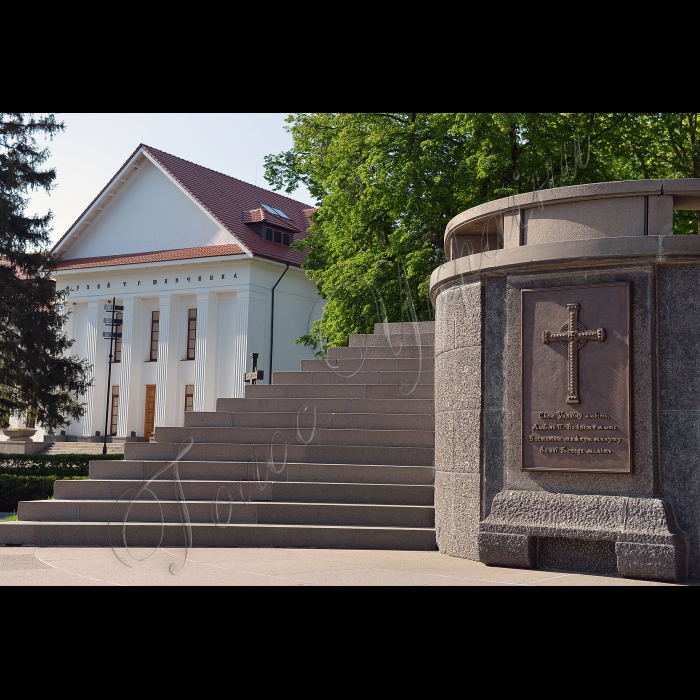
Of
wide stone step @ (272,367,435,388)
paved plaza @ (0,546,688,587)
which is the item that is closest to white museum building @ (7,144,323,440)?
wide stone step @ (272,367,435,388)

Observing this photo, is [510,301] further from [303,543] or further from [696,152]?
[696,152]

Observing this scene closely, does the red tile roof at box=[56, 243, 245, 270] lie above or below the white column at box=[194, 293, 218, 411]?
above

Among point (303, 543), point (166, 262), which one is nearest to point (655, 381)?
point (303, 543)

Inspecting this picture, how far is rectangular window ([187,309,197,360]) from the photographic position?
41031mm

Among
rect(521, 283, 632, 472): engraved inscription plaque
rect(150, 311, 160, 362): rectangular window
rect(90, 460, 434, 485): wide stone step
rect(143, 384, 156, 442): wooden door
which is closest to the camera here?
rect(521, 283, 632, 472): engraved inscription plaque

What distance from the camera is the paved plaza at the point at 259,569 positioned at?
22.7 ft

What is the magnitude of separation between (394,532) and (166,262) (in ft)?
108

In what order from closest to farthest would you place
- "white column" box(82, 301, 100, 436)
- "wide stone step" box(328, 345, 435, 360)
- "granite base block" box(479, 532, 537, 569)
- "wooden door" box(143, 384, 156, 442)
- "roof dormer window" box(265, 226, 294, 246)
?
1. "granite base block" box(479, 532, 537, 569)
2. "wide stone step" box(328, 345, 435, 360)
3. "roof dormer window" box(265, 226, 294, 246)
4. "wooden door" box(143, 384, 156, 442)
5. "white column" box(82, 301, 100, 436)

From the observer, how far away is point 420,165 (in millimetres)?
22156

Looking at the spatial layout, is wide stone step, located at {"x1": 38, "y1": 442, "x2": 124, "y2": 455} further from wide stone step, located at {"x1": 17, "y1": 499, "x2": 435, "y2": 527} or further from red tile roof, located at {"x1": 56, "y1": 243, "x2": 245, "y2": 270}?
wide stone step, located at {"x1": 17, "y1": 499, "x2": 435, "y2": 527}

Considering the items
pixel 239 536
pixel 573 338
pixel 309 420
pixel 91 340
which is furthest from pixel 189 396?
pixel 573 338

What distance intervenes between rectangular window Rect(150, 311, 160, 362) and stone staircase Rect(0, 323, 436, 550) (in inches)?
1192

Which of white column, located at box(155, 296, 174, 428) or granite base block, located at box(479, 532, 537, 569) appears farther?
white column, located at box(155, 296, 174, 428)

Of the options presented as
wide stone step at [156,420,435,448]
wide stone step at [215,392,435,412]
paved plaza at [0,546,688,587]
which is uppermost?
wide stone step at [215,392,435,412]
